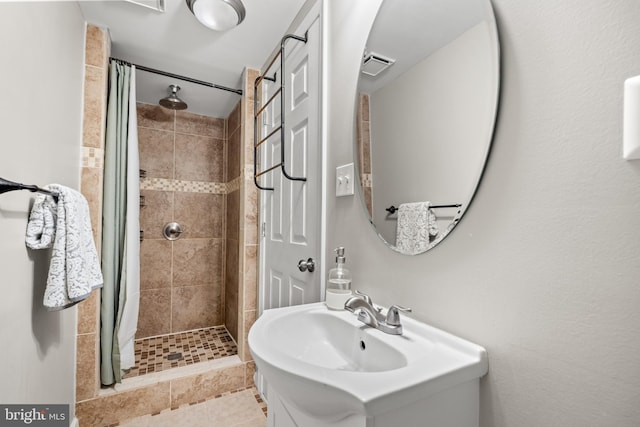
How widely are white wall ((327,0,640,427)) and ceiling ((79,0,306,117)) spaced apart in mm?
1338

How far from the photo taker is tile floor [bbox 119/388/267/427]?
5.00ft

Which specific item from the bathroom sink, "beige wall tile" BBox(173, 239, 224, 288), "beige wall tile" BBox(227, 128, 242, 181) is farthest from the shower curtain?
the bathroom sink

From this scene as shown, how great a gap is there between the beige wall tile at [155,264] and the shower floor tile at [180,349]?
1.56ft

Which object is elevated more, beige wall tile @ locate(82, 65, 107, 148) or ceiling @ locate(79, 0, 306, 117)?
ceiling @ locate(79, 0, 306, 117)

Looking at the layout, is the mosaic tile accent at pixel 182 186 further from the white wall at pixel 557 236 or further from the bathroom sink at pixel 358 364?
the white wall at pixel 557 236

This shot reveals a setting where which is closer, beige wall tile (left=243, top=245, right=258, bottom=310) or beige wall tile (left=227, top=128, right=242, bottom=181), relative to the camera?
beige wall tile (left=243, top=245, right=258, bottom=310)

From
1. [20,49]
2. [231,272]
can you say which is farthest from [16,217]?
[231,272]

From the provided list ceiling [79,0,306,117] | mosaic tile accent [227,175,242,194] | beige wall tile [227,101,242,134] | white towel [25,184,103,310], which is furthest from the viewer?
beige wall tile [227,101,242,134]

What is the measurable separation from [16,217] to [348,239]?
108cm

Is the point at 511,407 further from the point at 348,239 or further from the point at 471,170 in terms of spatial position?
the point at 348,239

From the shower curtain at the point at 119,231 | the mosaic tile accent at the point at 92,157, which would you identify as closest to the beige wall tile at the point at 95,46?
the shower curtain at the point at 119,231

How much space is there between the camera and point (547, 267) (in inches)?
20.1

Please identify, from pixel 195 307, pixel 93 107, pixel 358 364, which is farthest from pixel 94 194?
pixel 358 364

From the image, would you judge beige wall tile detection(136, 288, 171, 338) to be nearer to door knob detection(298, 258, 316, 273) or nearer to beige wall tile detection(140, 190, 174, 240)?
beige wall tile detection(140, 190, 174, 240)
